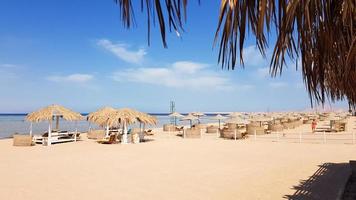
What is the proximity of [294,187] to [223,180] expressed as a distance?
1.74m

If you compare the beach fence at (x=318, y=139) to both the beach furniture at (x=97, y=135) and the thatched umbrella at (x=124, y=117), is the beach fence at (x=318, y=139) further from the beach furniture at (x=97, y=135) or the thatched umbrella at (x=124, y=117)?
the beach furniture at (x=97, y=135)

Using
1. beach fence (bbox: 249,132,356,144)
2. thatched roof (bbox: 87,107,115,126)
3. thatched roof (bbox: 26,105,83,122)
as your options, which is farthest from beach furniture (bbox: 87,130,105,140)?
beach fence (bbox: 249,132,356,144)

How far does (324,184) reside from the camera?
24.0 ft

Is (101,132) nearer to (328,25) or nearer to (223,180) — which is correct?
(223,180)

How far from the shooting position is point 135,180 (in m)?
8.12

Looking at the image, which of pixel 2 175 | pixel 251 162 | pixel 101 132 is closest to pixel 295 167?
pixel 251 162

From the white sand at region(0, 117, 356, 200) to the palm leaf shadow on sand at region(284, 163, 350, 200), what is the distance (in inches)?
0.8

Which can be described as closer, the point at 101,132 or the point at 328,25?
the point at 328,25

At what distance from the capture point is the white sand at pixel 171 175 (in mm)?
Answer: 6707

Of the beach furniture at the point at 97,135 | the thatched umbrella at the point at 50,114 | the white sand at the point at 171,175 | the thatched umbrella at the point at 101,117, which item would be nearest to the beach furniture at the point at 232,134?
the white sand at the point at 171,175

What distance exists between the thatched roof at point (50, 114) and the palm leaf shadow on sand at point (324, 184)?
46.5ft

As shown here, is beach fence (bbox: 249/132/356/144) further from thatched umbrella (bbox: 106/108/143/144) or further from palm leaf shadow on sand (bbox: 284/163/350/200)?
palm leaf shadow on sand (bbox: 284/163/350/200)

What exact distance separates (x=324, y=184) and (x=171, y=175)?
3860 millimetres

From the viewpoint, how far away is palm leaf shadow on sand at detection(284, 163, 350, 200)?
6250mm
